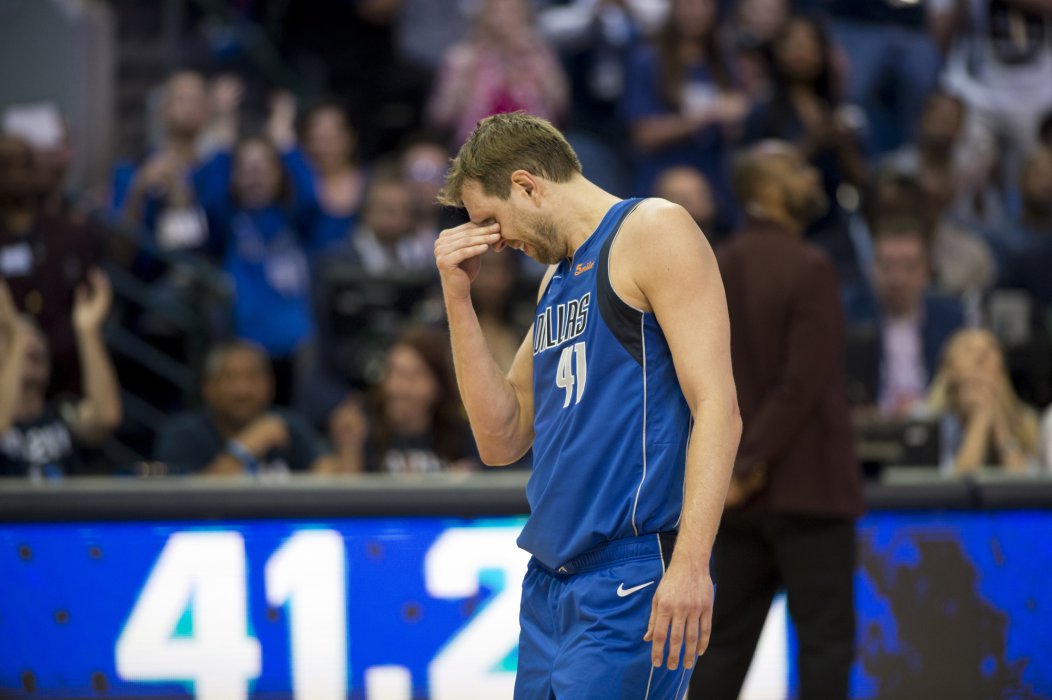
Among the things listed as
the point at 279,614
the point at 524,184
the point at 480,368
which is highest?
the point at 524,184

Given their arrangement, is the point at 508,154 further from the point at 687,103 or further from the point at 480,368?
the point at 687,103

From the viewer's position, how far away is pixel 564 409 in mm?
3244

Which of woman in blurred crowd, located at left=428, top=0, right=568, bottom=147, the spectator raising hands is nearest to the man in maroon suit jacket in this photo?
the spectator raising hands

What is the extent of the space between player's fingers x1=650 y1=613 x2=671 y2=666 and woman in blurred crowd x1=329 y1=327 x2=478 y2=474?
393 cm

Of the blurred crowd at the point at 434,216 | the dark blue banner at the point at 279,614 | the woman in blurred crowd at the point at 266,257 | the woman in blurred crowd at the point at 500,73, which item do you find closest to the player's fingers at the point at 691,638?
the dark blue banner at the point at 279,614

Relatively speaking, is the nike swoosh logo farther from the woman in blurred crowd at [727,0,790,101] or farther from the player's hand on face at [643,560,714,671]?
the woman in blurred crowd at [727,0,790,101]

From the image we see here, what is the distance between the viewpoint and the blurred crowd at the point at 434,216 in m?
7.07

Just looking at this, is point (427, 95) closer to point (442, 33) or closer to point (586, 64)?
point (442, 33)

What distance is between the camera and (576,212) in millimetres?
3285

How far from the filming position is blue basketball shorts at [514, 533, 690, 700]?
3027 millimetres

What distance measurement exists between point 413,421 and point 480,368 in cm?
358

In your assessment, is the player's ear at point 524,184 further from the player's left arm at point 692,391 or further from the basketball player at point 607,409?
the player's left arm at point 692,391

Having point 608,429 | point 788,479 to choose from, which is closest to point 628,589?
point 608,429

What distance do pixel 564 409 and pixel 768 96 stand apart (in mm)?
6810
